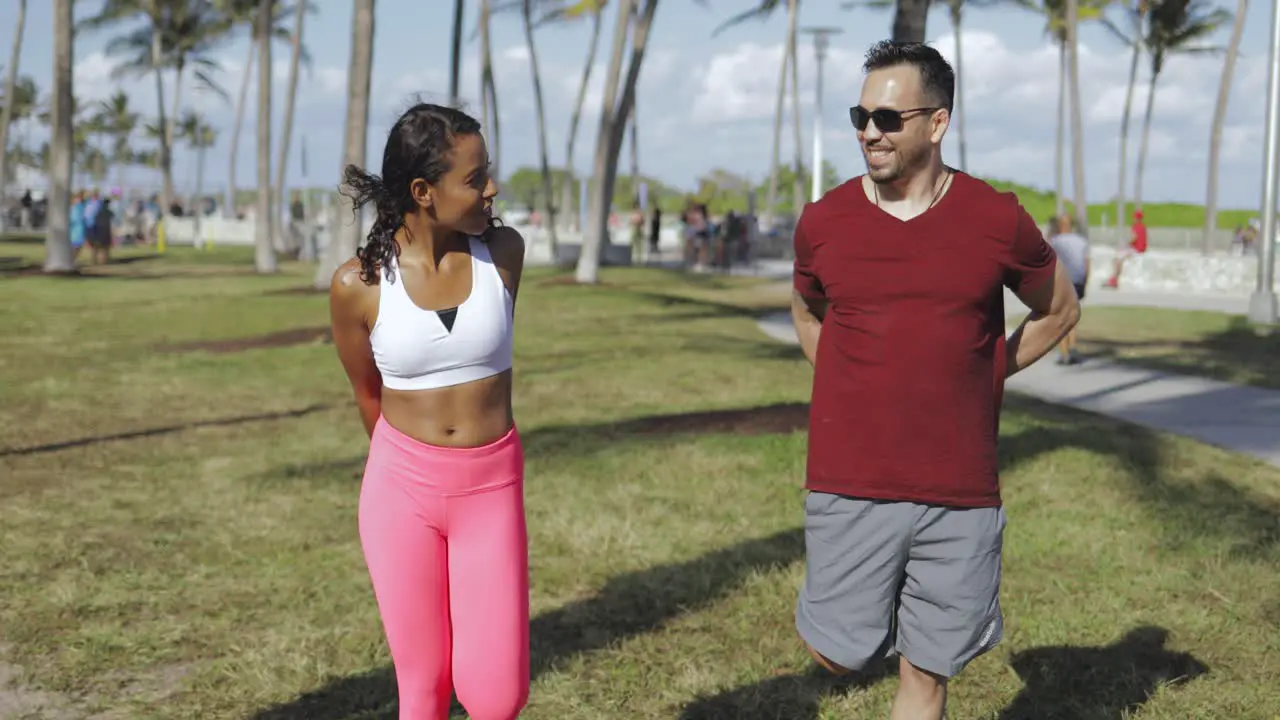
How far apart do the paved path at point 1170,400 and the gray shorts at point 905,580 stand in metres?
6.28

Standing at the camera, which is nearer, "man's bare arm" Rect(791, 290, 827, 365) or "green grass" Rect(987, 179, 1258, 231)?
"man's bare arm" Rect(791, 290, 827, 365)

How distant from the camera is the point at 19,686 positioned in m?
4.84

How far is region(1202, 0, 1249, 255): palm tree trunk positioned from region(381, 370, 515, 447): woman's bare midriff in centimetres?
3725

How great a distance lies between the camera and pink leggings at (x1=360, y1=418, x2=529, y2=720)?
322 centimetres

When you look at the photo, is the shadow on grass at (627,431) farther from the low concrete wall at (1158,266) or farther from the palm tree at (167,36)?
the palm tree at (167,36)

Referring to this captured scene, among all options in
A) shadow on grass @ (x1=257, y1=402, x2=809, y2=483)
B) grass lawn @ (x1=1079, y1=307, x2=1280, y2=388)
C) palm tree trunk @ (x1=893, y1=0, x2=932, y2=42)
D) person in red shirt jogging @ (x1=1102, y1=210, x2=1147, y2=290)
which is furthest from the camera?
person in red shirt jogging @ (x1=1102, y1=210, x2=1147, y2=290)

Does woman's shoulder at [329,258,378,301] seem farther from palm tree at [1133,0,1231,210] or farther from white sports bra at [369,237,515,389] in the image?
palm tree at [1133,0,1231,210]

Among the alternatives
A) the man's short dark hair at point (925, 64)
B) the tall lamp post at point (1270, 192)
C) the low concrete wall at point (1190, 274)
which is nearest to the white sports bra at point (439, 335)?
the man's short dark hair at point (925, 64)

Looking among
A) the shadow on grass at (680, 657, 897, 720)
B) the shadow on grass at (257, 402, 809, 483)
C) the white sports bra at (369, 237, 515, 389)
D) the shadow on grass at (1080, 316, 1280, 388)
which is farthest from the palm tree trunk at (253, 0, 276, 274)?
the white sports bra at (369, 237, 515, 389)

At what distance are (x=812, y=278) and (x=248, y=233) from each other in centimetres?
5216

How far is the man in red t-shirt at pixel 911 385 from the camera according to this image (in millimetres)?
3219

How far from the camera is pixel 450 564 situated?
3.28m

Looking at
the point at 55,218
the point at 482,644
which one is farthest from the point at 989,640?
the point at 55,218

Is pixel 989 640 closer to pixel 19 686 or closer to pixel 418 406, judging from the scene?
pixel 418 406
